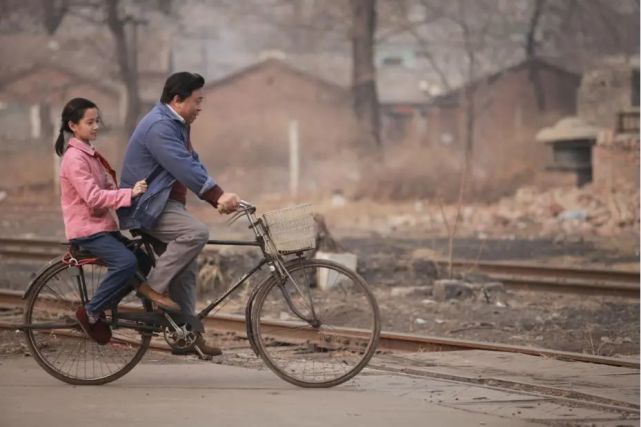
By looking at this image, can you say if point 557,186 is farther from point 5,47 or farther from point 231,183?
point 5,47

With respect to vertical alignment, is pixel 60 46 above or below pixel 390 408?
above

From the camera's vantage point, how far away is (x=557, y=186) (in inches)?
1063

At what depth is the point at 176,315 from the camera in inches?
280

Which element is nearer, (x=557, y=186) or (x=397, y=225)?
(x=397, y=225)

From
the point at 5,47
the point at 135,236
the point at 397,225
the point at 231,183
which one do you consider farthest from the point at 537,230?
the point at 135,236

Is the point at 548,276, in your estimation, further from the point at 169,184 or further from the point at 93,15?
the point at 93,15

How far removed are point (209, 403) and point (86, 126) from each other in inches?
69.2

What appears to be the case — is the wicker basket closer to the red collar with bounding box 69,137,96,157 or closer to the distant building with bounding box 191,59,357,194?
the red collar with bounding box 69,137,96,157

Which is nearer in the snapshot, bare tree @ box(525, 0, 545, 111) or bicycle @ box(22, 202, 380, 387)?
bicycle @ box(22, 202, 380, 387)

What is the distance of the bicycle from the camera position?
7113 millimetres

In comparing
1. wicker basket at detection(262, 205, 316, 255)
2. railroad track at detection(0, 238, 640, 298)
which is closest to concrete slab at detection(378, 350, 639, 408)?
wicker basket at detection(262, 205, 316, 255)

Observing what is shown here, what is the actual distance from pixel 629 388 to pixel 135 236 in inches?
119

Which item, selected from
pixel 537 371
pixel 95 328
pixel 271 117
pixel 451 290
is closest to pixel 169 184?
pixel 95 328

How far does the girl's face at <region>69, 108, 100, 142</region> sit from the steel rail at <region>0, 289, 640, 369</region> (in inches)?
45.9
